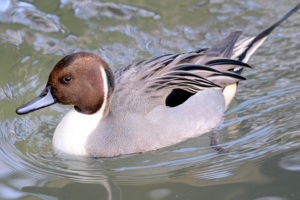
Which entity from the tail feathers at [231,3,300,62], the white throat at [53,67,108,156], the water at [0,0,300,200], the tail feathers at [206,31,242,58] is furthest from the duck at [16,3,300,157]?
the tail feathers at [231,3,300,62]

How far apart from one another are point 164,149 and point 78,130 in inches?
27.0

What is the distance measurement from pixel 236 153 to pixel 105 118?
103 centimetres

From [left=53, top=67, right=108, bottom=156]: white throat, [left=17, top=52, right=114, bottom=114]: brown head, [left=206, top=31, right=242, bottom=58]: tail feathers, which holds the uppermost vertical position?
[left=206, top=31, right=242, bottom=58]: tail feathers

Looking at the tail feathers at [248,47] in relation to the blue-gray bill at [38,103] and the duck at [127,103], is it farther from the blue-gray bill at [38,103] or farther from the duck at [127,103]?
the blue-gray bill at [38,103]

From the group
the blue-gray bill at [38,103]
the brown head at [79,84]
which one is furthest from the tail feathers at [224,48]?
the blue-gray bill at [38,103]

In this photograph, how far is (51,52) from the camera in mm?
6715

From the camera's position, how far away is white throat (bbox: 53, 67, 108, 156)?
200 inches

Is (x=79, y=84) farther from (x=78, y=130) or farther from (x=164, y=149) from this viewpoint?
(x=164, y=149)

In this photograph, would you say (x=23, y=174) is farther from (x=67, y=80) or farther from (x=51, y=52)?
(x=51, y=52)

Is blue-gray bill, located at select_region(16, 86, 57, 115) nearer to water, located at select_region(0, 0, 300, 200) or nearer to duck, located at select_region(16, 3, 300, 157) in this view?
duck, located at select_region(16, 3, 300, 157)

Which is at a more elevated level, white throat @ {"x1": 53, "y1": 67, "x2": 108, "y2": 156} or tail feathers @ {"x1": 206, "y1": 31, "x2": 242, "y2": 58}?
tail feathers @ {"x1": 206, "y1": 31, "x2": 242, "y2": 58}

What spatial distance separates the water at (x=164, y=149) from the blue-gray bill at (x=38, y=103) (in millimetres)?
451

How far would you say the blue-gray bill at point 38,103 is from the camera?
4918 mm

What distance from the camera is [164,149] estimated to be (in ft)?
17.2
